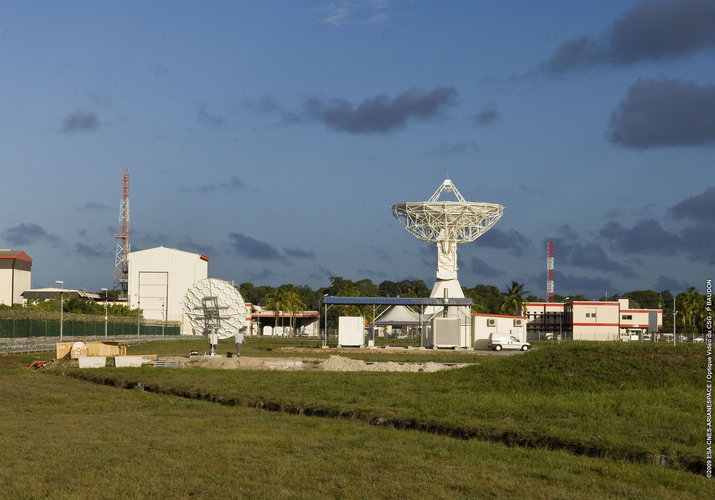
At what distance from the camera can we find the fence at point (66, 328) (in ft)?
232

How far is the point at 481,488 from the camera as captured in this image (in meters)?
12.2

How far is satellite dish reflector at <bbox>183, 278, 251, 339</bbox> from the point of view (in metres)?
54.7

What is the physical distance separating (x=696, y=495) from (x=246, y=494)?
258 inches

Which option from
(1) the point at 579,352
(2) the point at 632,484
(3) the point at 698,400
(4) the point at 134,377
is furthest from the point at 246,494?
(4) the point at 134,377

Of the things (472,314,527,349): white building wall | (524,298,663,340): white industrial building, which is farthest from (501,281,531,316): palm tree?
(472,314,527,349): white building wall

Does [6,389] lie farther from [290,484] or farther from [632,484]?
[632,484]

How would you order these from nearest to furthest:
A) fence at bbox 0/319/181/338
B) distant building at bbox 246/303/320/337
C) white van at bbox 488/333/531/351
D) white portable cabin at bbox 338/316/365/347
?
white portable cabin at bbox 338/316/365/347
fence at bbox 0/319/181/338
white van at bbox 488/333/531/351
distant building at bbox 246/303/320/337

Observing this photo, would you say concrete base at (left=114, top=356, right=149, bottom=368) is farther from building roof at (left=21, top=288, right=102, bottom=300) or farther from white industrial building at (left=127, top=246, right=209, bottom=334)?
building roof at (left=21, top=288, right=102, bottom=300)

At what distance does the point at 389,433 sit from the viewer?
1802 centimetres

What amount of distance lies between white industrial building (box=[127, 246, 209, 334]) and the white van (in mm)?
82923

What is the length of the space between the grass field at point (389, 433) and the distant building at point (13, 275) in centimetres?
13776

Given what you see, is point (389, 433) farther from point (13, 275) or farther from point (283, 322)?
point (13, 275)

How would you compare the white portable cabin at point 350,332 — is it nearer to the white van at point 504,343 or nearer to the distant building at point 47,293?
the white van at point 504,343

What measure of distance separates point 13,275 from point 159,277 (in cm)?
3414
